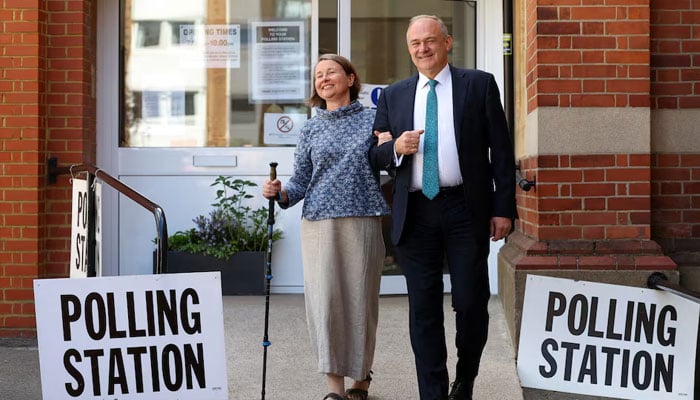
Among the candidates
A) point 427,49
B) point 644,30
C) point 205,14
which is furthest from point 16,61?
point 644,30

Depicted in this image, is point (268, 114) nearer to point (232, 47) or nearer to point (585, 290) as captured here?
point (232, 47)

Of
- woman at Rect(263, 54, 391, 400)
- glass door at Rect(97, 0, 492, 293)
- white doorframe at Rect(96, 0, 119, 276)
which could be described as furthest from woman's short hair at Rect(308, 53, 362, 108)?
white doorframe at Rect(96, 0, 119, 276)

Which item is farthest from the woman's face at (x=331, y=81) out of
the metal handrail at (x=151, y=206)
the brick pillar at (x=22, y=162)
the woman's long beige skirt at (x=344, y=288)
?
the brick pillar at (x=22, y=162)

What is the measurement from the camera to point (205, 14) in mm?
8656

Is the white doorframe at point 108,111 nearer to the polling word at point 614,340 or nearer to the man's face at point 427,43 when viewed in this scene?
the man's face at point 427,43

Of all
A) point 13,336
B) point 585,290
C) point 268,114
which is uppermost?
point 268,114

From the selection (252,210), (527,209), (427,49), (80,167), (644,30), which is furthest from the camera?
(252,210)

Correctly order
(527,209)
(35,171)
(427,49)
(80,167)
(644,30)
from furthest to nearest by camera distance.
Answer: (35,171) → (527,209) → (644,30) → (80,167) → (427,49)

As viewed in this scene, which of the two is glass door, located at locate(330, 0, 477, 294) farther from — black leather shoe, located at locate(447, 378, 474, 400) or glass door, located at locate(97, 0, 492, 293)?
black leather shoe, located at locate(447, 378, 474, 400)

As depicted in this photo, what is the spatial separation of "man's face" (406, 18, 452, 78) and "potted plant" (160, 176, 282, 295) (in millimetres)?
3534

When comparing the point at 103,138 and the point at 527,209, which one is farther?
the point at 103,138

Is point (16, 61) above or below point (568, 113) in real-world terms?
above

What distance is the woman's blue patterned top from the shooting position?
5.16 metres

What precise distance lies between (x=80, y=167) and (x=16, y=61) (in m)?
2.13
